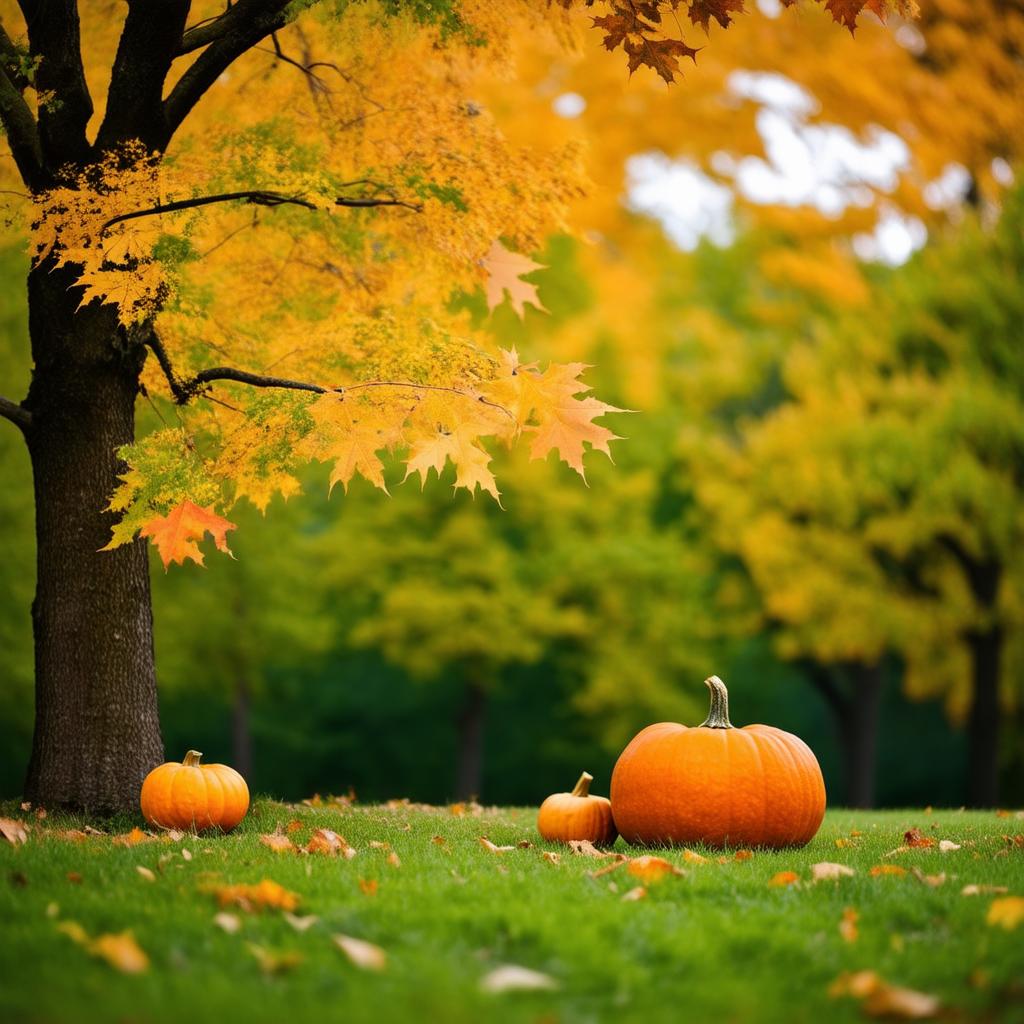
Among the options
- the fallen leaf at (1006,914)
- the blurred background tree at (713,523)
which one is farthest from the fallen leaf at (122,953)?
the blurred background tree at (713,523)

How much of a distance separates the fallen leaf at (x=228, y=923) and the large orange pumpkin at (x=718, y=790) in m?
2.58

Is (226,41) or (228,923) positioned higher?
(226,41)

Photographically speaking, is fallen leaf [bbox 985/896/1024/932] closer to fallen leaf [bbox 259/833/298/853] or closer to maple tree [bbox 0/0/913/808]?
maple tree [bbox 0/0/913/808]

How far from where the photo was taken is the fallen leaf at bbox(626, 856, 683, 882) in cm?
449

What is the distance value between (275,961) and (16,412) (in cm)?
432

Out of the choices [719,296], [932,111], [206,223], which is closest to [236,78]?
[206,223]

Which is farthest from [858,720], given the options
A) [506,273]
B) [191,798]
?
[191,798]

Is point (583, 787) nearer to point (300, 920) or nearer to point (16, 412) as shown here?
point (300, 920)

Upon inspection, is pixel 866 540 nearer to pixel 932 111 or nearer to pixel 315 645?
pixel 932 111

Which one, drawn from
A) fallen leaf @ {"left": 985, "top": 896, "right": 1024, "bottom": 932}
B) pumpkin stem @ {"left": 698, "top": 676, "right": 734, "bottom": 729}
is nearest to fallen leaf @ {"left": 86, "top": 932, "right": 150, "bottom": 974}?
fallen leaf @ {"left": 985, "top": 896, "right": 1024, "bottom": 932}

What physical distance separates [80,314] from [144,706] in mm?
2272

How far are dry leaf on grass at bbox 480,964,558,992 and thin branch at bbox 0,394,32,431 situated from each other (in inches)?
183

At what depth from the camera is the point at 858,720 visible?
19.0 metres

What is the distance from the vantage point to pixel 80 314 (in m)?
6.54
